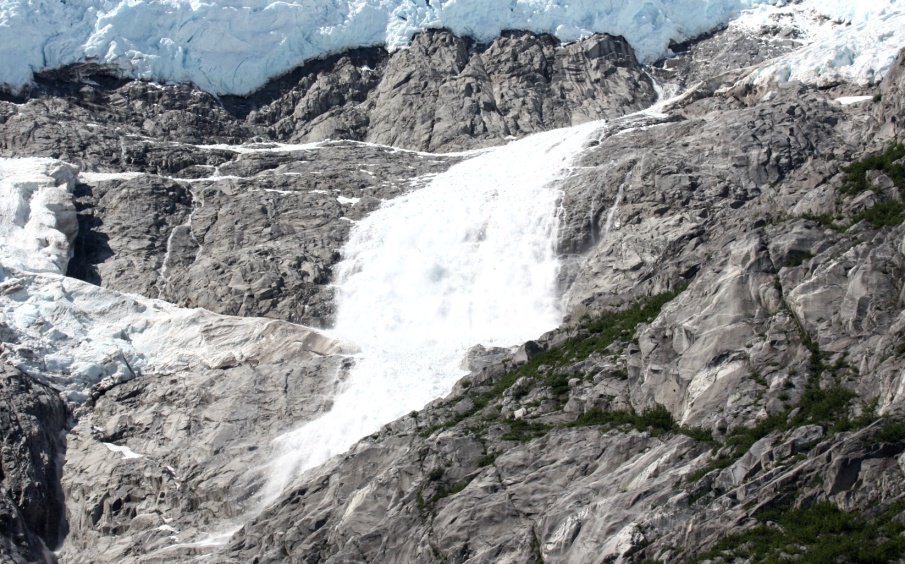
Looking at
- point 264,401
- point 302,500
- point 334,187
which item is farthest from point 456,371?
point 334,187

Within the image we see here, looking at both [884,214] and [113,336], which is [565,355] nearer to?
[884,214]

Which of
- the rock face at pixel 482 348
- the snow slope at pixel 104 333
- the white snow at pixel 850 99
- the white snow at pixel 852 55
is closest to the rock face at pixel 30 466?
the rock face at pixel 482 348

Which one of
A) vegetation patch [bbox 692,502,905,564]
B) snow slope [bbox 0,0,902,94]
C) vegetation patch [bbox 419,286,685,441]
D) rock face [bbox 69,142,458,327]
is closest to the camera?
vegetation patch [bbox 692,502,905,564]

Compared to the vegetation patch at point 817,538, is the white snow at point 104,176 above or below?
below

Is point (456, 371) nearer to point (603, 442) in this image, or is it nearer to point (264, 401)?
point (264, 401)

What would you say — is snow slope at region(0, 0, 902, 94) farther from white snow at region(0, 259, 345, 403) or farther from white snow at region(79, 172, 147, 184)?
white snow at region(0, 259, 345, 403)

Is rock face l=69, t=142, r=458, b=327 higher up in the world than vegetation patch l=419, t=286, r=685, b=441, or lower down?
lower down

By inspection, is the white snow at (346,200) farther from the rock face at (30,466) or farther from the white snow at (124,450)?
the white snow at (124,450)

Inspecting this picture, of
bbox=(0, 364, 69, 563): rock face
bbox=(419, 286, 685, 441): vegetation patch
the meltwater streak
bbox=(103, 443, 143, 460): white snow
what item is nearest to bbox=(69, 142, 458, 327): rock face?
the meltwater streak
